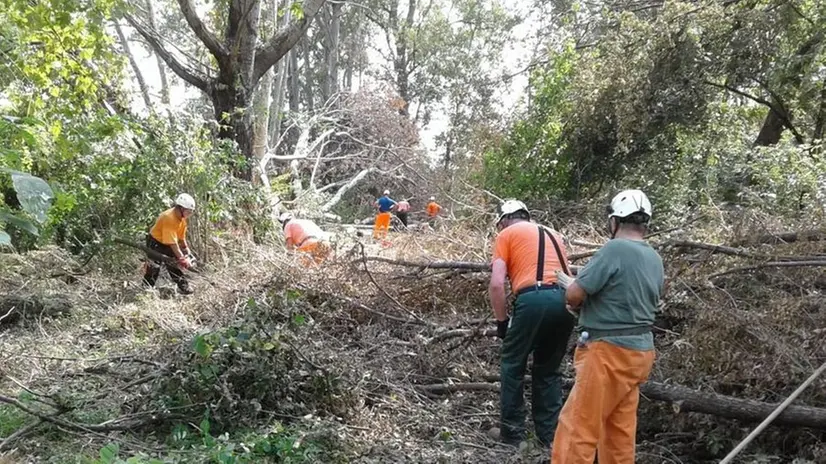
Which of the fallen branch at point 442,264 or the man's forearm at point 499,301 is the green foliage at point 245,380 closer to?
the man's forearm at point 499,301

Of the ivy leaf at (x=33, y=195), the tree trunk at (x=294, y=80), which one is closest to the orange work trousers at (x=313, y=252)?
the ivy leaf at (x=33, y=195)

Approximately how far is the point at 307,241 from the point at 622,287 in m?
4.42

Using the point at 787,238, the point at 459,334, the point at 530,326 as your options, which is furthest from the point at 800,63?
the point at 530,326

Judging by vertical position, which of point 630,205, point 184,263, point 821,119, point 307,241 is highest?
point 821,119

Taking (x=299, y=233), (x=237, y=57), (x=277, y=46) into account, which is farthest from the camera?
(x=277, y=46)

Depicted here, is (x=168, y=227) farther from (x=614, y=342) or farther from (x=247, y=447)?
(x=614, y=342)

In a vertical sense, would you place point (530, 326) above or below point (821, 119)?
below

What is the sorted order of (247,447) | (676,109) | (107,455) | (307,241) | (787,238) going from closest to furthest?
(107,455), (247,447), (787,238), (307,241), (676,109)

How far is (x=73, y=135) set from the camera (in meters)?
5.36

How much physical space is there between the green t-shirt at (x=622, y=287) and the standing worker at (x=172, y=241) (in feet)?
17.2

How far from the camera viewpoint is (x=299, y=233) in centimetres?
712

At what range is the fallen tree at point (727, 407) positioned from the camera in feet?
10.8

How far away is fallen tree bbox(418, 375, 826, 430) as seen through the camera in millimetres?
3295

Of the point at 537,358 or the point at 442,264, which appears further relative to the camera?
the point at 442,264
